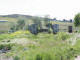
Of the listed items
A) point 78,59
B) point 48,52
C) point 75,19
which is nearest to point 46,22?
point 75,19

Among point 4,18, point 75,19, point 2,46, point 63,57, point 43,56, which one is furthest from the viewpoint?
point 4,18

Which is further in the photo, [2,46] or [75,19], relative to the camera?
[75,19]

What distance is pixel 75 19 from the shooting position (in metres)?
20.9

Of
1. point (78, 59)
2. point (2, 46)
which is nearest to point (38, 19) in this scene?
point (2, 46)

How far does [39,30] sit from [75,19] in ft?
16.9

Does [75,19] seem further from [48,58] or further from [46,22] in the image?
[48,58]

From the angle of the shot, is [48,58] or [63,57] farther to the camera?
[63,57]

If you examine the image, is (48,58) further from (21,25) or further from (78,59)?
(21,25)

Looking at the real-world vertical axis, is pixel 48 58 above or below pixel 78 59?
above

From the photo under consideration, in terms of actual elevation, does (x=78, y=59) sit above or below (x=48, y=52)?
below

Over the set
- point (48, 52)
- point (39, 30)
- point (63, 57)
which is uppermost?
point (48, 52)

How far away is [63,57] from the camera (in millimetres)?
3477

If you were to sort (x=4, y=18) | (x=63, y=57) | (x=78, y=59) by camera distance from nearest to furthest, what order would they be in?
(x=63, y=57) → (x=78, y=59) → (x=4, y=18)

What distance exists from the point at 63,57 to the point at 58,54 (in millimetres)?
191
